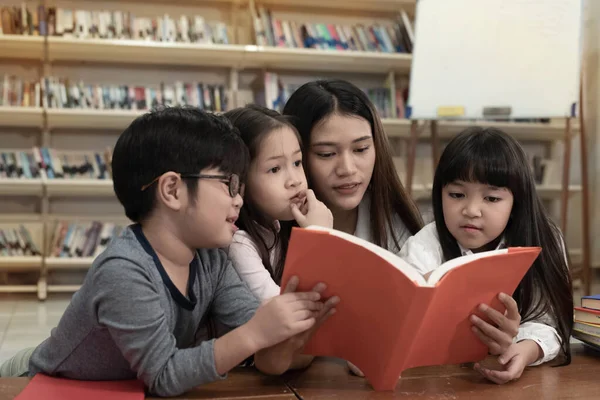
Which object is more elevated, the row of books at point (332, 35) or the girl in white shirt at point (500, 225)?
the row of books at point (332, 35)

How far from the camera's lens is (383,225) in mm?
1623

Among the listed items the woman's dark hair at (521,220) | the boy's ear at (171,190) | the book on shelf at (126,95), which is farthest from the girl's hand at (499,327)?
the book on shelf at (126,95)

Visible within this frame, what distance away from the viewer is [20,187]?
392 cm

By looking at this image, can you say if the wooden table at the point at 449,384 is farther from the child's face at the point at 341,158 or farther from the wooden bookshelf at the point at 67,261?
the wooden bookshelf at the point at 67,261

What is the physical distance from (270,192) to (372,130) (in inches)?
15.4

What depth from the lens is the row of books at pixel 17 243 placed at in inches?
155

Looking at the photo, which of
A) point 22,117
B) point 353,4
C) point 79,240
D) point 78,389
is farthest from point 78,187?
point 78,389

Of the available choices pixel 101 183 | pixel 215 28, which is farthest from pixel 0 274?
pixel 215 28

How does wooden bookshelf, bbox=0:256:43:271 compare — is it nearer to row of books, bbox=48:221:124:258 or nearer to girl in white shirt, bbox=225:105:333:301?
row of books, bbox=48:221:124:258

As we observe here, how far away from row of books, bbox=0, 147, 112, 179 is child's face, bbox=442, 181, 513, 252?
3.03 metres

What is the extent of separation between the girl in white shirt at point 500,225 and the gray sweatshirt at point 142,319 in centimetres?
45

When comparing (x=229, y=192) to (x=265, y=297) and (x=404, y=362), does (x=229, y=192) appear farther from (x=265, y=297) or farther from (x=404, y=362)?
(x=404, y=362)

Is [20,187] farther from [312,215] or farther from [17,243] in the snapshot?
[312,215]

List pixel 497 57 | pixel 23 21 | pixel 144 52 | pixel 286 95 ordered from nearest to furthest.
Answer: pixel 497 57, pixel 23 21, pixel 144 52, pixel 286 95
